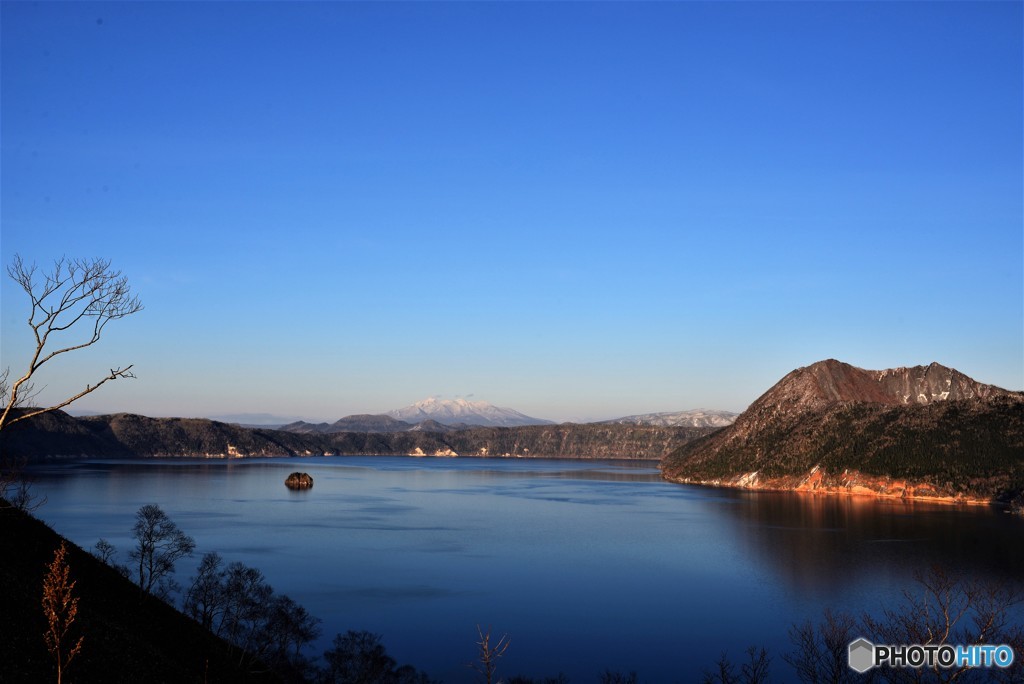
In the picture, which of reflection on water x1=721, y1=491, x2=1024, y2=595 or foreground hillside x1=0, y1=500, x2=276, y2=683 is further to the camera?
reflection on water x1=721, y1=491, x2=1024, y2=595

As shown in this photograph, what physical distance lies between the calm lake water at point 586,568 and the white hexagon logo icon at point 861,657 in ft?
37.0

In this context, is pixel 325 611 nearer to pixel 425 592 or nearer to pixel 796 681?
pixel 425 592

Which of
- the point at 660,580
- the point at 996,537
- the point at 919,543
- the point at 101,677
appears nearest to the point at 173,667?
the point at 101,677

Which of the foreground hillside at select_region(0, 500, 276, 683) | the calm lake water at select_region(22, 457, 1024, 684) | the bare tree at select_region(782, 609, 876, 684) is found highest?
the foreground hillside at select_region(0, 500, 276, 683)

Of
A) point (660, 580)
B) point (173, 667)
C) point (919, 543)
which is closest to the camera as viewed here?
point (173, 667)

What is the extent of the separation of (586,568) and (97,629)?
8925cm

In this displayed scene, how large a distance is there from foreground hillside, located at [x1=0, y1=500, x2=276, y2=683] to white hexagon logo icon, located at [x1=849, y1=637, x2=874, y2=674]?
134 ft

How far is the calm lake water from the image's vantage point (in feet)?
243

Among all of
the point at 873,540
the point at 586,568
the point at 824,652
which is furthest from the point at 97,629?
the point at 873,540

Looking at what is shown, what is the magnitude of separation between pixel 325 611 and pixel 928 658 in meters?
62.1

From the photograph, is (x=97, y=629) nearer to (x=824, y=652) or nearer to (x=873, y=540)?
(x=824, y=652)

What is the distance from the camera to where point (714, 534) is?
149m

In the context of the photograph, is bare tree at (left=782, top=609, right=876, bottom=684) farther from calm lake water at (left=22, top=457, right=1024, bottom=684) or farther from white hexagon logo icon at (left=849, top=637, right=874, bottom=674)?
calm lake water at (left=22, top=457, right=1024, bottom=684)

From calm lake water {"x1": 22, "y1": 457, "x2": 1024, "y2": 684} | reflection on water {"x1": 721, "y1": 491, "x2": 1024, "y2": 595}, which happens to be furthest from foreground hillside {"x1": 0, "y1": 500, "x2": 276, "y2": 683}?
reflection on water {"x1": 721, "y1": 491, "x2": 1024, "y2": 595}
